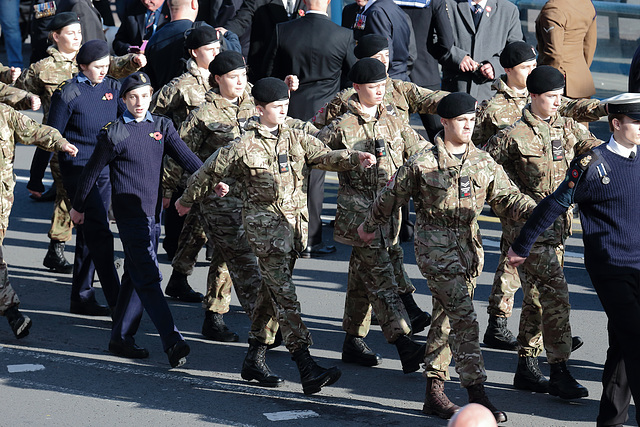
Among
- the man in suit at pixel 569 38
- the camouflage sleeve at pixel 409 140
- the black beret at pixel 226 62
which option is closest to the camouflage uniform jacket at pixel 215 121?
the black beret at pixel 226 62

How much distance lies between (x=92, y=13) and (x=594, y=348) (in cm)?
662

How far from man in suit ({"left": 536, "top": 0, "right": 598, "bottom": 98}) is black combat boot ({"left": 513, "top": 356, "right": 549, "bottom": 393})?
4.66 meters

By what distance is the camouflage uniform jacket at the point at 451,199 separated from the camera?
591 centimetres

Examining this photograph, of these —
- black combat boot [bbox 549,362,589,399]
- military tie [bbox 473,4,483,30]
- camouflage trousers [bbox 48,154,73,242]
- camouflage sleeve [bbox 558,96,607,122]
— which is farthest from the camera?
military tie [bbox 473,4,483,30]

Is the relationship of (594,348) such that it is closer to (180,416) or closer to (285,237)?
(285,237)

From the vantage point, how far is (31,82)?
9.12 metres

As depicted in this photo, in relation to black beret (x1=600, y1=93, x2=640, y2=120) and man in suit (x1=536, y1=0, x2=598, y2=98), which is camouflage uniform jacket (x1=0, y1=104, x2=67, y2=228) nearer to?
black beret (x1=600, y1=93, x2=640, y2=120)

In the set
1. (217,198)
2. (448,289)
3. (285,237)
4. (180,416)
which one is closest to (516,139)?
(448,289)

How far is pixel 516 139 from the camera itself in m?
6.58

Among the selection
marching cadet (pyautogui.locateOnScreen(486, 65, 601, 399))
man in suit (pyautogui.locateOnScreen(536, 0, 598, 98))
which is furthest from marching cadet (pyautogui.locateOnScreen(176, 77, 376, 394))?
man in suit (pyautogui.locateOnScreen(536, 0, 598, 98))

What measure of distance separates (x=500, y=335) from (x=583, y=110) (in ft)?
5.73

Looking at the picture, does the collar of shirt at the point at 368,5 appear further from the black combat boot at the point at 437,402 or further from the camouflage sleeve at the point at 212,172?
the black combat boot at the point at 437,402

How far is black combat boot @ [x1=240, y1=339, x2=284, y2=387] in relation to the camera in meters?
6.59

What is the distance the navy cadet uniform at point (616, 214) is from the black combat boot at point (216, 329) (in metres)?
2.90
